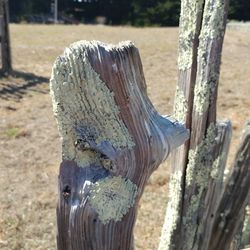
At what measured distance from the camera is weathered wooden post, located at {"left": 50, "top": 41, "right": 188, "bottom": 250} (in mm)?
913

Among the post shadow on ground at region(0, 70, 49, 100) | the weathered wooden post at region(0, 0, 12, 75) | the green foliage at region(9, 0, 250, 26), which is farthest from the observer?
the green foliage at region(9, 0, 250, 26)

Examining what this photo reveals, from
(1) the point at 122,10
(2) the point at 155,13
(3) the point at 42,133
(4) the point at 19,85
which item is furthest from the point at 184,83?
(1) the point at 122,10

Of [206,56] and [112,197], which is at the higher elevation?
[206,56]

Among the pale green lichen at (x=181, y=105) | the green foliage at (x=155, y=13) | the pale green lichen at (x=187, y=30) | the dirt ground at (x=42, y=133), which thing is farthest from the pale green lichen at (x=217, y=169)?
the green foliage at (x=155, y=13)

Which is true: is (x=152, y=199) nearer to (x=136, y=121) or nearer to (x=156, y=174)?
(x=156, y=174)

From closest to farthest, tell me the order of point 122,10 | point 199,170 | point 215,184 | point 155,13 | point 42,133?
point 199,170 < point 215,184 < point 42,133 < point 155,13 < point 122,10

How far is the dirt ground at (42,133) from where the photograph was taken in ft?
11.6

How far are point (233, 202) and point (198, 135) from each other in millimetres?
508

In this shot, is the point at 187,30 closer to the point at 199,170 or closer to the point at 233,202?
the point at 199,170

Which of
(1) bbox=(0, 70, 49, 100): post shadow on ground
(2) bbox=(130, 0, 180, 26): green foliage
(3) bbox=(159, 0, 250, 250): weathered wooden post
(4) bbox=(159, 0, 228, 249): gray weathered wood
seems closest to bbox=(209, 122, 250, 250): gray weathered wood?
(3) bbox=(159, 0, 250, 250): weathered wooden post

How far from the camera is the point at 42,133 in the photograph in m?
5.65

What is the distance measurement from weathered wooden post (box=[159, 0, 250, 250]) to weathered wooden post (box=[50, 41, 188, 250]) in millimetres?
748

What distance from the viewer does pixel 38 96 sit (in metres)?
7.35

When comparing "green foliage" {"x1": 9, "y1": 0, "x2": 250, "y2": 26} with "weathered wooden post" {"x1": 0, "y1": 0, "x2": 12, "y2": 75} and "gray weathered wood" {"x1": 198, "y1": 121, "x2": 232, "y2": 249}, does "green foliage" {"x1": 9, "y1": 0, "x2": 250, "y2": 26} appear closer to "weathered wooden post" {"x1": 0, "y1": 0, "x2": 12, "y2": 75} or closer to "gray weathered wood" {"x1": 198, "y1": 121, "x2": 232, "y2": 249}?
"weathered wooden post" {"x1": 0, "y1": 0, "x2": 12, "y2": 75}
